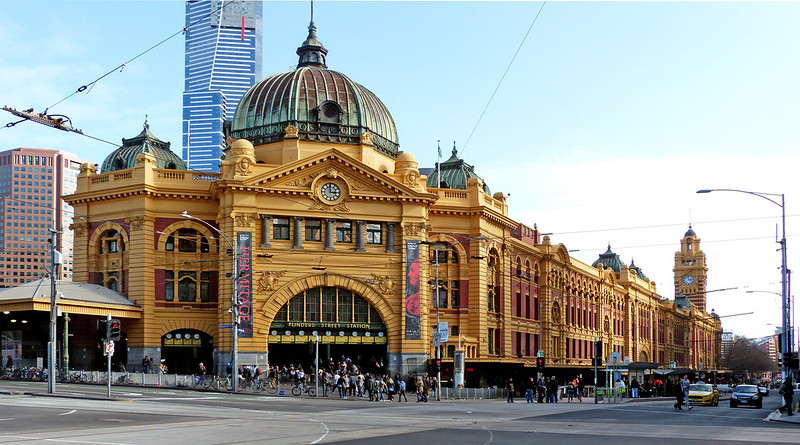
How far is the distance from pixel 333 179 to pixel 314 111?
732 centimetres

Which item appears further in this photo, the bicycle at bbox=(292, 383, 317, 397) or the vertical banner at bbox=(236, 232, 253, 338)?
the vertical banner at bbox=(236, 232, 253, 338)

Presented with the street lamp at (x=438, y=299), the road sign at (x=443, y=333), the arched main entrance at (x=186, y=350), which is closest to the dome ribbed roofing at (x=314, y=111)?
the street lamp at (x=438, y=299)

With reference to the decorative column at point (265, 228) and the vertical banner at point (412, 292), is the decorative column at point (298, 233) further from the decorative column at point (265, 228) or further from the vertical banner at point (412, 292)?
the vertical banner at point (412, 292)

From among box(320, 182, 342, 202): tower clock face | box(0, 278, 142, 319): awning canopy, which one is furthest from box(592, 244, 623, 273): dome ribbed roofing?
box(0, 278, 142, 319): awning canopy

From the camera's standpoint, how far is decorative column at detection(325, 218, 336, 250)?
223 feet

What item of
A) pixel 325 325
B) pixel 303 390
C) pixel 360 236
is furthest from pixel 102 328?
pixel 360 236

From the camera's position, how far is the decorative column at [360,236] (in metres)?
68.5

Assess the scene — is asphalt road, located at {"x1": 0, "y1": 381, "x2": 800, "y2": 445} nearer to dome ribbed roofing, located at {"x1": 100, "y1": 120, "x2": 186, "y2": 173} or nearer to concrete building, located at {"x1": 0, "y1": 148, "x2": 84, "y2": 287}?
dome ribbed roofing, located at {"x1": 100, "y1": 120, "x2": 186, "y2": 173}

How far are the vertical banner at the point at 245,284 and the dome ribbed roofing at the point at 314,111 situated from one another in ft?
35.0

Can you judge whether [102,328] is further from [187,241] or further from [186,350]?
[187,241]

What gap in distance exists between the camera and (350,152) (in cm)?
7262

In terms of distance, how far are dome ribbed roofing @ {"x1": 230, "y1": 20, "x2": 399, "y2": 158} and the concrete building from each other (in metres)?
78.3

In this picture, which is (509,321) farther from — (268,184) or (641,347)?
(641,347)

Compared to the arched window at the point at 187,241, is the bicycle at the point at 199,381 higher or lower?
lower
